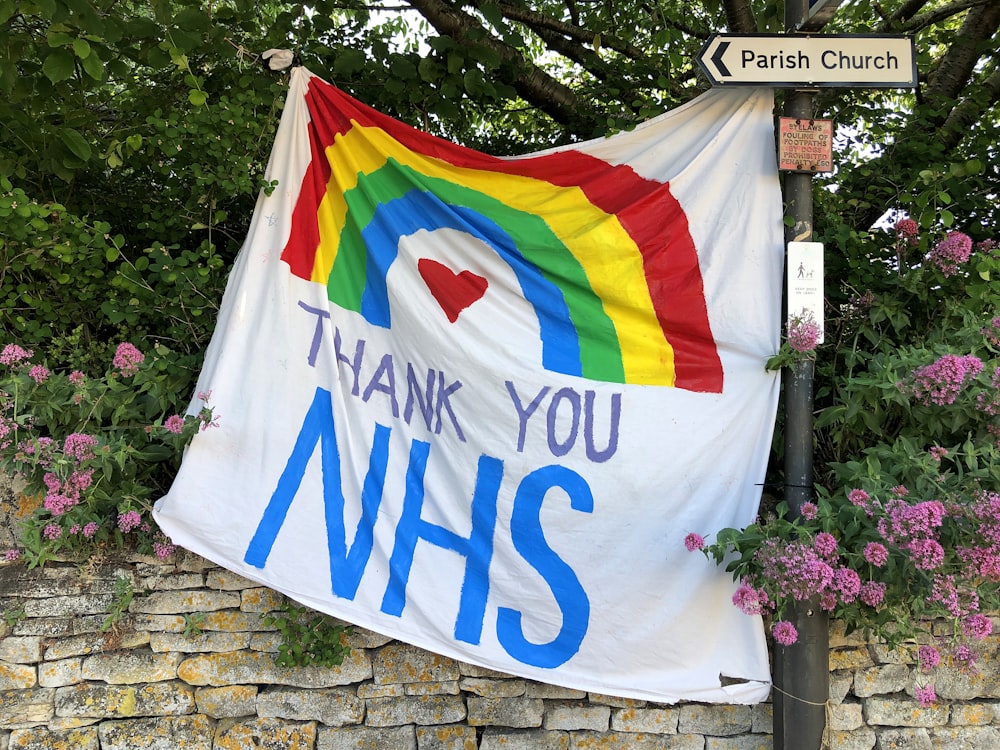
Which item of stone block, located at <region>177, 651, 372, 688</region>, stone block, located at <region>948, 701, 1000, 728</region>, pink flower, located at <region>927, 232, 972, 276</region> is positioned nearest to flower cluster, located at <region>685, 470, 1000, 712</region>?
stone block, located at <region>948, 701, 1000, 728</region>

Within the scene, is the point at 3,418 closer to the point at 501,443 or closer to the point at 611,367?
the point at 501,443

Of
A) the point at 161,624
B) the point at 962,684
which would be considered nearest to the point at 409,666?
the point at 161,624

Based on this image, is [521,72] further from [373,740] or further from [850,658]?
[373,740]

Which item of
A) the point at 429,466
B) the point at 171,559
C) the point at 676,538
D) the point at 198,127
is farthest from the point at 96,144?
the point at 676,538

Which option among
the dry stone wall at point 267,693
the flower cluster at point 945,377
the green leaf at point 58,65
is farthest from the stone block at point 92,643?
the flower cluster at point 945,377

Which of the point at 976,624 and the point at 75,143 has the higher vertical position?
the point at 75,143

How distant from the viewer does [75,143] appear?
10.5ft

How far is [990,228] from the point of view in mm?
3721

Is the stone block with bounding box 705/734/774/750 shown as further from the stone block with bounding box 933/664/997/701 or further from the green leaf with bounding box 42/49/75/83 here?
the green leaf with bounding box 42/49/75/83

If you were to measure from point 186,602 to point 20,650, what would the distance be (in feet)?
2.25

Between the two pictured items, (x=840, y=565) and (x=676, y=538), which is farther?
(x=676, y=538)

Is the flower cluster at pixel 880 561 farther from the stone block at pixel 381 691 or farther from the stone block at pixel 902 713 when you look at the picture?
the stone block at pixel 381 691

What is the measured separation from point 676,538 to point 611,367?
27.8 inches

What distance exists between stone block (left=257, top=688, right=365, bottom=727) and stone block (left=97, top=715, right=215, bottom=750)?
0.26m
